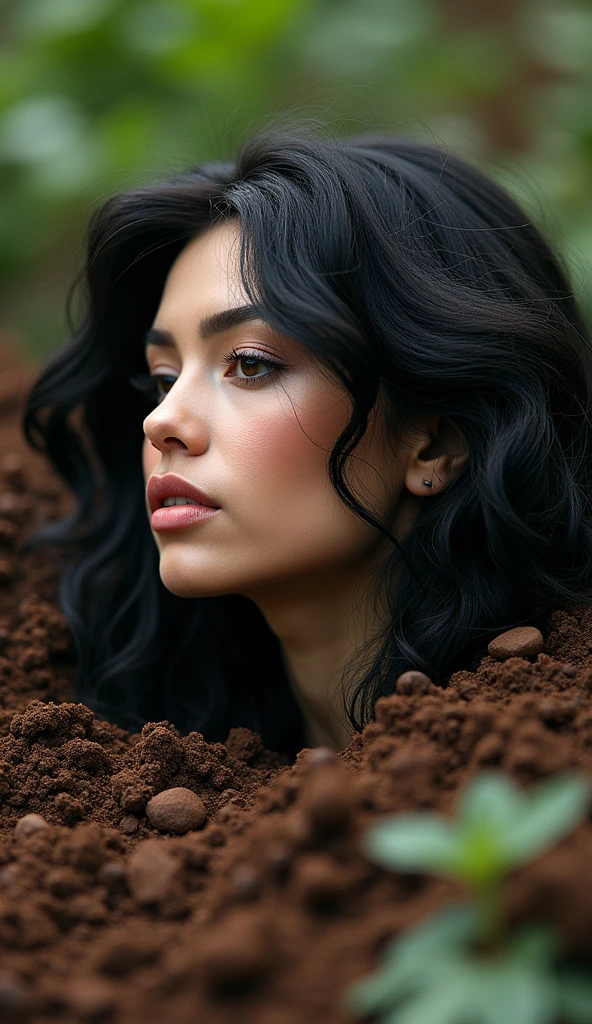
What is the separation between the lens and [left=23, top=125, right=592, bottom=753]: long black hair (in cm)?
187

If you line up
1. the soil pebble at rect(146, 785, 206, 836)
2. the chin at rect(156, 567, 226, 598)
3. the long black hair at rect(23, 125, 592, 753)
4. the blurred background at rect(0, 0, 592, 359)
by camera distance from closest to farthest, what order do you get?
1. the soil pebble at rect(146, 785, 206, 836)
2. the long black hair at rect(23, 125, 592, 753)
3. the chin at rect(156, 567, 226, 598)
4. the blurred background at rect(0, 0, 592, 359)

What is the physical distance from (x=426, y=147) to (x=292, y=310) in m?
0.71

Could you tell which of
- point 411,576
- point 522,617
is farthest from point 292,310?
point 522,617

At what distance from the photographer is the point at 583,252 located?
3023 mm

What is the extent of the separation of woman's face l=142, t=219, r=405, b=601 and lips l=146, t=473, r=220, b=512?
0.05 feet

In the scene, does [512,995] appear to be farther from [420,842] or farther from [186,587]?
[186,587]

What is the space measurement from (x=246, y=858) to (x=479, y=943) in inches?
14.3

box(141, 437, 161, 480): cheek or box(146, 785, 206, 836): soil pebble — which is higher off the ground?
box(141, 437, 161, 480): cheek

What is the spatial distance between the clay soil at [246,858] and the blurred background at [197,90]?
198cm

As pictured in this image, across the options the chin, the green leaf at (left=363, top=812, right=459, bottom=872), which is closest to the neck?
the chin

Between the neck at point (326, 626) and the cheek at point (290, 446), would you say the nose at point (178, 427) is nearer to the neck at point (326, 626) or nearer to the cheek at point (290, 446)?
the cheek at point (290, 446)

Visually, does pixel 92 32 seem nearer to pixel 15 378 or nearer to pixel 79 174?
pixel 79 174

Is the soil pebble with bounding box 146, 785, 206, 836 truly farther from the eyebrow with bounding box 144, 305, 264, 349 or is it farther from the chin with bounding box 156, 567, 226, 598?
the eyebrow with bounding box 144, 305, 264, 349

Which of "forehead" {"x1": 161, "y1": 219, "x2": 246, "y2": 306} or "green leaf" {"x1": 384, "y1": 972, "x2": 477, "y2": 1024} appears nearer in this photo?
"green leaf" {"x1": 384, "y1": 972, "x2": 477, "y2": 1024}
